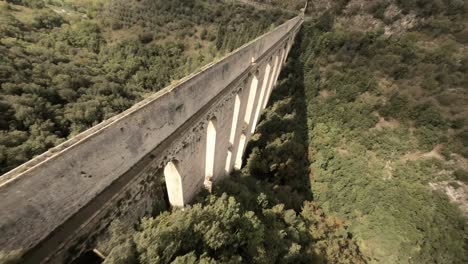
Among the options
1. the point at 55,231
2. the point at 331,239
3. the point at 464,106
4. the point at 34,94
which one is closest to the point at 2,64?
the point at 34,94

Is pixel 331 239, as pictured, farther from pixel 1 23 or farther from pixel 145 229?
pixel 1 23

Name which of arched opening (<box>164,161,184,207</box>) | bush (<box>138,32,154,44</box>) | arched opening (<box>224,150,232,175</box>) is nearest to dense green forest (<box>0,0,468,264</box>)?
arched opening (<box>224,150,232,175</box>)

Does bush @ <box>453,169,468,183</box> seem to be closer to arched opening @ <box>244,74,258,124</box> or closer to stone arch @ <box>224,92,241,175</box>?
arched opening @ <box>244,74,258,124</box>

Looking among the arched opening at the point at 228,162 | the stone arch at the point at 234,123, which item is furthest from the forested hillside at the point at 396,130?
the stone arch at the point at 234,123

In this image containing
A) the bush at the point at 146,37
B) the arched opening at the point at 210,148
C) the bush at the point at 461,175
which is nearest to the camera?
the arched opening at the point at 210,148

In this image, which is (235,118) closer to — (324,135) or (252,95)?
(252,95)

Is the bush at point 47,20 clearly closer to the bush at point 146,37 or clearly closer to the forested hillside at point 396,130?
the bush at point 146,37
